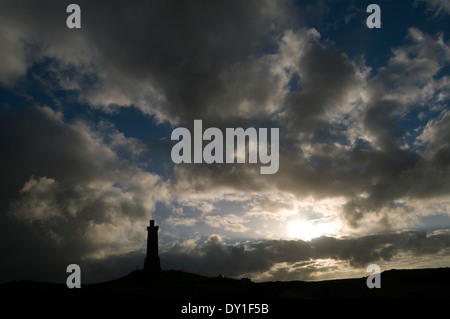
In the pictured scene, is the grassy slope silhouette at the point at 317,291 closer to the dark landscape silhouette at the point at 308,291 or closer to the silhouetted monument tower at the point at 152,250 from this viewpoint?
the dark landscape silhouette at the point at 308,291

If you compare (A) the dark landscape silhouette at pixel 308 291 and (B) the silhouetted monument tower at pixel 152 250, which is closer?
(A) the dark landscape silhouette at pixel 308 291

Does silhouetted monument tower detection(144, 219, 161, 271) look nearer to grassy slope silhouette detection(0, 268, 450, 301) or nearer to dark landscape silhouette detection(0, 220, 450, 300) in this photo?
dark landscape silhouette detection(0, 220, 450, 300)

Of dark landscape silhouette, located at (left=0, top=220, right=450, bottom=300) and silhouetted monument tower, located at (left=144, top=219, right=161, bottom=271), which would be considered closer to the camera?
dark landscape silhouette, located at (left=0, top=220, right=450, bottom=300)

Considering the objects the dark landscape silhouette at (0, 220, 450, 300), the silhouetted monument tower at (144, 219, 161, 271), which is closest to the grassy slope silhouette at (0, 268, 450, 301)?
the dark landscape silhouette at (0, 220, 450, 300)

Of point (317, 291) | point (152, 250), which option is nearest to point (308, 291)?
point (317, 291)

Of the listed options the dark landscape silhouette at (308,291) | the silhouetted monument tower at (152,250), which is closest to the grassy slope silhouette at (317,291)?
the dark landscape silhouette at (308,291)

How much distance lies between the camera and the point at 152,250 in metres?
46.4

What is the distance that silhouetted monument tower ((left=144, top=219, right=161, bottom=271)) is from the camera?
45531 mm

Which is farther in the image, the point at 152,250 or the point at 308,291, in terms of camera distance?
the point at 152,250

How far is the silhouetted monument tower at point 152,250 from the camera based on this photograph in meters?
45.5

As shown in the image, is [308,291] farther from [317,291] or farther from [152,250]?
[152,250]
